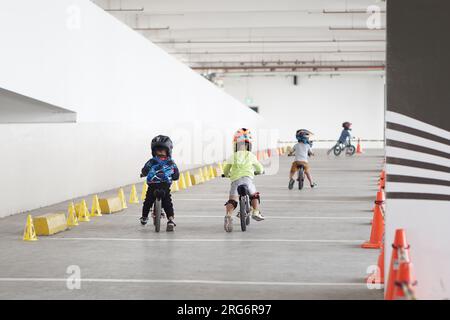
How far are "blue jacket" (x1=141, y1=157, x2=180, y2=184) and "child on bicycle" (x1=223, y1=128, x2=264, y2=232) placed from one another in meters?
0.82

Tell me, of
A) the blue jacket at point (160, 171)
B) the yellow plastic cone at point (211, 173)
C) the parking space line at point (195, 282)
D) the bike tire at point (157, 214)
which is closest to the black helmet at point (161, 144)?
the blue jacket at point (160, 171)

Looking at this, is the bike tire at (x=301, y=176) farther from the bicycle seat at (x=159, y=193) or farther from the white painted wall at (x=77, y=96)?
the bicycle seat at (x=159, y=193)

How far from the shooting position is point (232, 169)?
12.4m

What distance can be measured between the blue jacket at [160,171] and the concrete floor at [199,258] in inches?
31.9

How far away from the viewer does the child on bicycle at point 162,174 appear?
40.1ft

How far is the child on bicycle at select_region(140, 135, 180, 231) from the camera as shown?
12234 millimetres

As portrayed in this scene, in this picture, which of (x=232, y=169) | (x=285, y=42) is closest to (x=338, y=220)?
(x=232, y=169)

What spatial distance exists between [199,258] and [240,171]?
9.82ft

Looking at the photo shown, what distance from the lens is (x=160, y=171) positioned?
12.3 metres

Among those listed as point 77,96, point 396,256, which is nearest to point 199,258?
point 396,256

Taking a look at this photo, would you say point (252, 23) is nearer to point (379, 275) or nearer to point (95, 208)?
point (95, 208)

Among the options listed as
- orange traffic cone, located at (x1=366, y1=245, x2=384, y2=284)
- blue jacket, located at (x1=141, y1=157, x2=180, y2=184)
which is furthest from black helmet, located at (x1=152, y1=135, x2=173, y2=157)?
orange traffic cone, located at (x1=366, y1=245, x2=384, y2=284)

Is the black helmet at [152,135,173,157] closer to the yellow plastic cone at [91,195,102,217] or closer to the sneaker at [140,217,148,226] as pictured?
the sneaker at [140,217,148,226]
